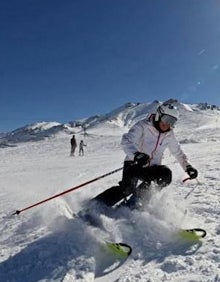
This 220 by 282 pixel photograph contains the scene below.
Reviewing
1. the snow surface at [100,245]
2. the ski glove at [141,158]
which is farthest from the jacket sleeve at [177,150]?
the ski glove at [141,158]

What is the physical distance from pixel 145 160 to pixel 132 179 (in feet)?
1.36

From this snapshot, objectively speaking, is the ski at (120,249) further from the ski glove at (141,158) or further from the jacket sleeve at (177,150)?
the jacket sleeve at (177,150)

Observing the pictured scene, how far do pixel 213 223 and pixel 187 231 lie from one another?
919 millimetres


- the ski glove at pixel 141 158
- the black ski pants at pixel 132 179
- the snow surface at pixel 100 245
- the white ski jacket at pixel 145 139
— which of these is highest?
the white ski jacket at pixel 145 139

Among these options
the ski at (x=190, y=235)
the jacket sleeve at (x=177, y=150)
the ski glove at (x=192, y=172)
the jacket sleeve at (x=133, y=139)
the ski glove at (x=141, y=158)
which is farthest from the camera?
the jacket sleeve at (x=177, y=150)

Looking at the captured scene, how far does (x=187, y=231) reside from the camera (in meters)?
5.09

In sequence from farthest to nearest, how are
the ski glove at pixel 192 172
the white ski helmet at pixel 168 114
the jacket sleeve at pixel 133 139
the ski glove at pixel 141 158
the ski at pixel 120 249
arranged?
the ski glove at pixel 192 172, the jacket sleeve at pixel 133 139, the white ski helmet at pixel 168 114, the ski glove at pixel 141 158, the ski at pixel 120 249

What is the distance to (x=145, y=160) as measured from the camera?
5.96 metres

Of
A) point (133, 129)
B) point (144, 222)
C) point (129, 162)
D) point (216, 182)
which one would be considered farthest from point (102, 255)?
point (216, 182)

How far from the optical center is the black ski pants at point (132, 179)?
598 centimetres

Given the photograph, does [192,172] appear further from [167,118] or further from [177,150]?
[167,118]

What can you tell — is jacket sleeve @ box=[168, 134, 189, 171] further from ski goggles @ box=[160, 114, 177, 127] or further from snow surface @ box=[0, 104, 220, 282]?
snow surface @ box=[0, 104, 220, 282]

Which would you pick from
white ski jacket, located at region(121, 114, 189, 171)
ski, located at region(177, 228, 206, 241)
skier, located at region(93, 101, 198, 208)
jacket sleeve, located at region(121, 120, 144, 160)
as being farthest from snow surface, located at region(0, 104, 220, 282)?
jacket sleeve, located at region(121, 120, 144, 160)

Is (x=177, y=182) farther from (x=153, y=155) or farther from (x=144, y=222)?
(x=144, y=222)
